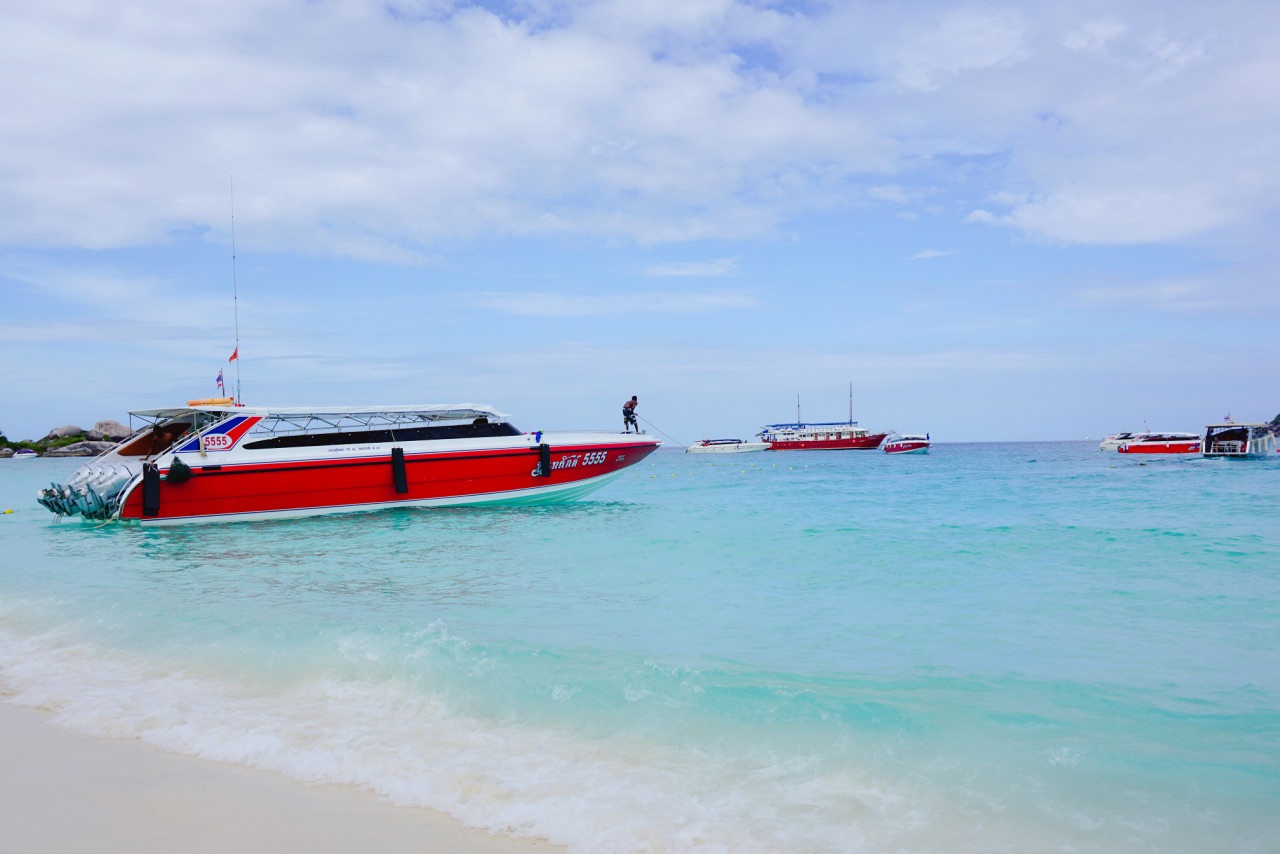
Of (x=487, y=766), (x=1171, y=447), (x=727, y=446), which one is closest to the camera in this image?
(x=487, y=766)

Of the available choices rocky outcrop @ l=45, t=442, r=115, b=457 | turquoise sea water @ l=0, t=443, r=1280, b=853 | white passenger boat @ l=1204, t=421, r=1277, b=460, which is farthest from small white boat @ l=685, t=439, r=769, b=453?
turquoise sea water @ l=0, t=443, r=1280, b=853

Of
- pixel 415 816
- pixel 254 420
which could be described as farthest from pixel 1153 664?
pixel 254 420

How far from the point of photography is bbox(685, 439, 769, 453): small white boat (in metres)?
87.5

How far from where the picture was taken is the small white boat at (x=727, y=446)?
87.5 m

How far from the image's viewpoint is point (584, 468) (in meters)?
19.5

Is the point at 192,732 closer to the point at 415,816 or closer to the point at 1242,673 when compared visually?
the point at 415,816

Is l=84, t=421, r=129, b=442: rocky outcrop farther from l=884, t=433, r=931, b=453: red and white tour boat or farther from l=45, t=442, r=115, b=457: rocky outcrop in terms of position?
l=884, t=433, r=931, b=453: red and white tour boat

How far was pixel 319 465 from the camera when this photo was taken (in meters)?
17.1

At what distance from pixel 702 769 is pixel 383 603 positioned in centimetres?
509

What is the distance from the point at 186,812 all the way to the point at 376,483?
47.4ft

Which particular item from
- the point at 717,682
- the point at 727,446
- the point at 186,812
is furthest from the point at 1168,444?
the point at 186,812

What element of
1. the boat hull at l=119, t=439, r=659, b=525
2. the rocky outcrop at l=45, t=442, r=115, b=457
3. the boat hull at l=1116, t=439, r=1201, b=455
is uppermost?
the rocky outcrop at l=45, t=442, r=115, b=457

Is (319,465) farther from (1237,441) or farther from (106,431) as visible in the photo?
(106,431)

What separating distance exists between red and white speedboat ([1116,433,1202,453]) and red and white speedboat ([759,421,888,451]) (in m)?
24.8
